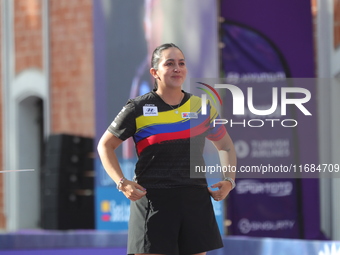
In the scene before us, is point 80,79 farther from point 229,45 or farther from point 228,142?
point 228,142

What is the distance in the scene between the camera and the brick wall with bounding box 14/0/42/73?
1084 cm

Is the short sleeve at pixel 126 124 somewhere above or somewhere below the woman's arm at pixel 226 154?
above

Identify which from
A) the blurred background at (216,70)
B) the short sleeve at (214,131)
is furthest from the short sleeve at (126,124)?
the blurred background at (216,70)

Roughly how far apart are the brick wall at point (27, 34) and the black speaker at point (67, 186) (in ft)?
10.1

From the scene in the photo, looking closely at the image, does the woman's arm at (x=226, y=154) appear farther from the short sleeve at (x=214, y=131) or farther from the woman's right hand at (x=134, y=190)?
the woman's right hand at (x=134, y=190)

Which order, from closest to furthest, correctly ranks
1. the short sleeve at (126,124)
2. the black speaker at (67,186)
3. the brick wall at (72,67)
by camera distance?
the short sleeve at (126,124) < the black speaker at (67,186) < the brick wall at (72,67)

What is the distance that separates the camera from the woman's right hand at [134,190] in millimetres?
3662

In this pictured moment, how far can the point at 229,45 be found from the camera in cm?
698

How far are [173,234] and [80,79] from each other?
6.56 meters

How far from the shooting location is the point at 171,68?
3742 millimetres

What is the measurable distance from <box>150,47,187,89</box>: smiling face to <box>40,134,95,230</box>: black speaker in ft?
12.8

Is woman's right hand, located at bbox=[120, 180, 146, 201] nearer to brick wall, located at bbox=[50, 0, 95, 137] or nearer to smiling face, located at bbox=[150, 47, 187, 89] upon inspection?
smiling face, located at bbox=[150, 47, 187, 89]

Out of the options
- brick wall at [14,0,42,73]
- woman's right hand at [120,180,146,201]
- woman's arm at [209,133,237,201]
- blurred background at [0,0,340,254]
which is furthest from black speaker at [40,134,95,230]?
woman's right hand at [120,180,146,201]

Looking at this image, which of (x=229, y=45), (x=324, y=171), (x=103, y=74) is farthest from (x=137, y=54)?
(x=324, y=171)
